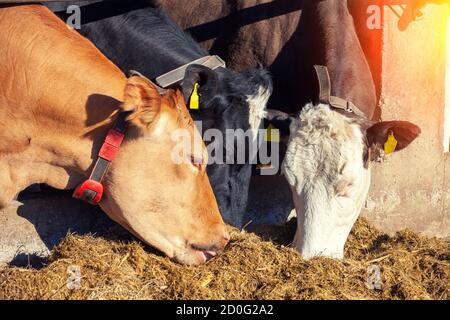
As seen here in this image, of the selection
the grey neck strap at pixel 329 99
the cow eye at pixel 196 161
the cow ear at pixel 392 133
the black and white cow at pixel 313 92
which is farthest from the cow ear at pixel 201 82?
the cow ear at pixel 392 133

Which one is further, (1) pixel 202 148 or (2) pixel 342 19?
(2) pixel 342 19

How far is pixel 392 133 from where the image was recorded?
5.27 metres

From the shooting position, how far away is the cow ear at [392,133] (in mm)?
5164

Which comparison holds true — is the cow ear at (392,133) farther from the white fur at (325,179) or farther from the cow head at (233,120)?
the cow head at (233,120)

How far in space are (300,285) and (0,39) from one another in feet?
6.72

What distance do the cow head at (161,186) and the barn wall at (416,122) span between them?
78.5 inches

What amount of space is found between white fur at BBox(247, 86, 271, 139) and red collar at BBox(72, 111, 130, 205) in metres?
1.31

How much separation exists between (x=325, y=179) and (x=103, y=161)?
4.88ft

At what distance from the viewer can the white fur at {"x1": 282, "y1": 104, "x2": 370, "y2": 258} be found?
5.04m

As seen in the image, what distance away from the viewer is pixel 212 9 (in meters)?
6.24

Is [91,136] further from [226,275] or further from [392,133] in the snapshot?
[392,133]
